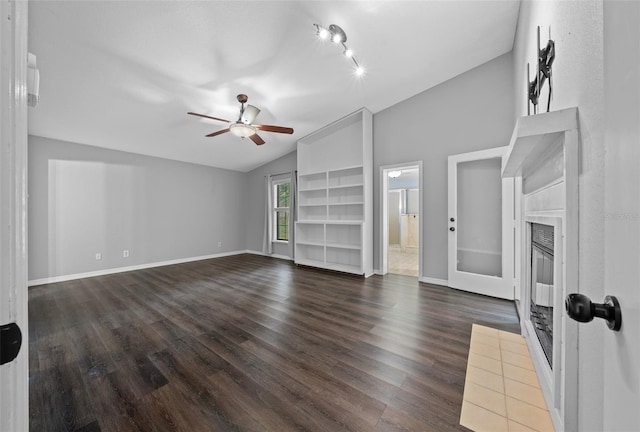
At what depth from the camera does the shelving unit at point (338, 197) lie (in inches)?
167

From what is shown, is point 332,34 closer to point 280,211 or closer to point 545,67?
point 545,67

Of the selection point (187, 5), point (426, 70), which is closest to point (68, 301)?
point (187, 5)

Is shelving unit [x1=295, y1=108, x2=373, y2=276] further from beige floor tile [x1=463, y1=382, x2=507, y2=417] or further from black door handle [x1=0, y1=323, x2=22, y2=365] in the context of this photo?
black door handle [x1=0, y1=323, x2=22, y2=365]

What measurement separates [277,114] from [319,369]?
3.70 meters

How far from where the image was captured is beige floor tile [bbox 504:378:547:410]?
4.60 ft

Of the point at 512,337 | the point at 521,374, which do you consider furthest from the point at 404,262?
the point at 521,374

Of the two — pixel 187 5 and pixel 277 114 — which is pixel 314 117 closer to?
pixel 277 114

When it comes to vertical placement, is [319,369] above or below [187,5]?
below

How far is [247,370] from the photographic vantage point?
1.69m

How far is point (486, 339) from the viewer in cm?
207

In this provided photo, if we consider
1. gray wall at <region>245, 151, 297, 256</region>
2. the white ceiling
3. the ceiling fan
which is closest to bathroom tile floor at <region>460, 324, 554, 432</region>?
the ceiling fan

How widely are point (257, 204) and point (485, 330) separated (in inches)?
230

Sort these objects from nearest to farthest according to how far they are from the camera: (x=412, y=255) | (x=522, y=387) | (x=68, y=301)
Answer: (x=522, y=387)
(x=68, y=301)
(x=412, y=255)

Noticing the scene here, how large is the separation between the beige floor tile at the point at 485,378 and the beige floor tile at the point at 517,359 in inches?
10.4
